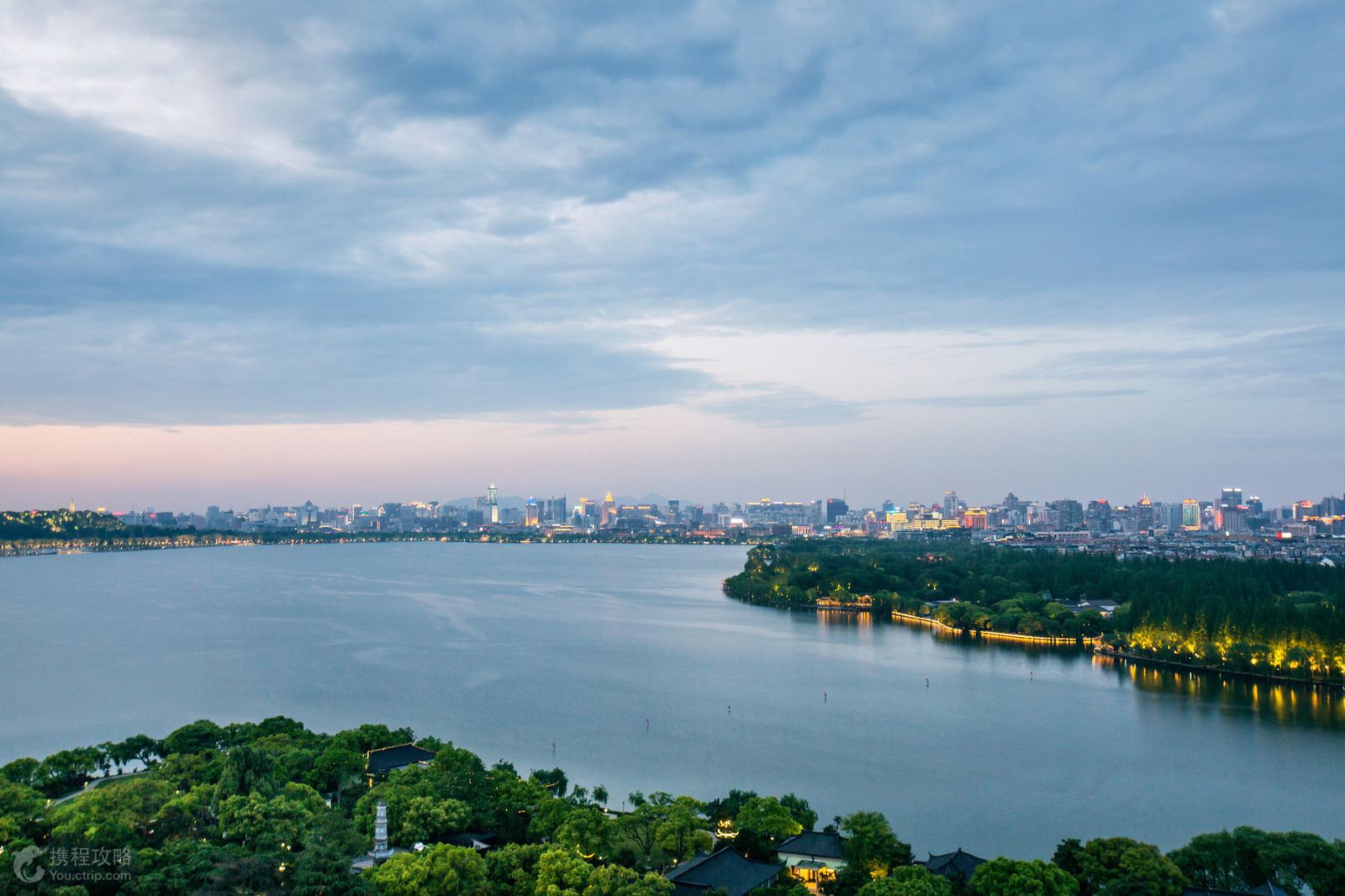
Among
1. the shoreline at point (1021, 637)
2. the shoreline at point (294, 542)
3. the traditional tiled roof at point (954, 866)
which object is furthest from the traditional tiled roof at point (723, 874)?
the shoreline at point (294, 542)

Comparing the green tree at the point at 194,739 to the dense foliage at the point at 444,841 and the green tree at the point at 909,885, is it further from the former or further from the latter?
the green tree at the point at 909,885

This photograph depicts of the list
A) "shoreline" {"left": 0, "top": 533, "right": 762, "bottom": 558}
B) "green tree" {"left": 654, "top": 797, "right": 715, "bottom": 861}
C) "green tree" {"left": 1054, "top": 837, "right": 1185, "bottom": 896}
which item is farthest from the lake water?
"shoreline" {"left": 0, "top": 533, "right": 762, "bottom": 558}

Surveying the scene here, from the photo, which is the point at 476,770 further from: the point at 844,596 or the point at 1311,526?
the point at 1311,526

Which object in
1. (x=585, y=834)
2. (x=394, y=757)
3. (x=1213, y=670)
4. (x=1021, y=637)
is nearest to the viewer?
(x=585, y=834)

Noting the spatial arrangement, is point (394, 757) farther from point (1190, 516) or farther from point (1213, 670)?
Answer: point (1190, 516)

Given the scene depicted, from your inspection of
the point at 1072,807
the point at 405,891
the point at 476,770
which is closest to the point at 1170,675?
the point at 1072,807

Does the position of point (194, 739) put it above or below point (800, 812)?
above

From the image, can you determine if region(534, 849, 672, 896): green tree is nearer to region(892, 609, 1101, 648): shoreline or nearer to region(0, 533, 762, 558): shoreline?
region(892, 609, 1101, 648): shoreline

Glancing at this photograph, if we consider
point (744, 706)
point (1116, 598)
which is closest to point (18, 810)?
point (744, 706)
